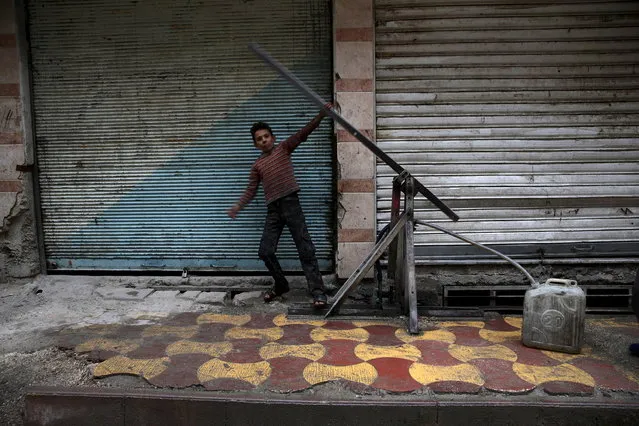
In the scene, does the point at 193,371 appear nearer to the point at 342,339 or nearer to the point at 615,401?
the point at 342,339

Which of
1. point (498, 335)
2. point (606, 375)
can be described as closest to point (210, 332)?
point (498, 335)

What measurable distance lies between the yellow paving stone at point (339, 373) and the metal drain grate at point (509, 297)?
6.59 feet

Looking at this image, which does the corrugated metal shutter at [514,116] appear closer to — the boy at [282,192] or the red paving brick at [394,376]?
the boy at [282,192]

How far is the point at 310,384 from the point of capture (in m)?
2.91

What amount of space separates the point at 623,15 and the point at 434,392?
15.8 feet

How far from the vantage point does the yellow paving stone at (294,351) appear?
3344 mm

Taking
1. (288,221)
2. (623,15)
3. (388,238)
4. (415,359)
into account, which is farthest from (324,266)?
(623,15)

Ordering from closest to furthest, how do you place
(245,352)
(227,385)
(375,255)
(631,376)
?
(227,385) < (631,376) < (245,352) < (375,255)

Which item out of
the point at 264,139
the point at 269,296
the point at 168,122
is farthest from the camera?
the point at 168,122

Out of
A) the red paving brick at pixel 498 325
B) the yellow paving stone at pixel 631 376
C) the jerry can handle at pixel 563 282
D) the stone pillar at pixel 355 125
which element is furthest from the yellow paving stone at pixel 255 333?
the yellow paving stone at pixel 631 376

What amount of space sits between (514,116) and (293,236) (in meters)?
2.90

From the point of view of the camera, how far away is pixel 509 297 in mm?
4762

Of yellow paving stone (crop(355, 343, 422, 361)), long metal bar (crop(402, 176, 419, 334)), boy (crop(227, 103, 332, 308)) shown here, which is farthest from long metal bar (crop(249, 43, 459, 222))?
yellow paving stone (crop(355, 343, 422, 361))

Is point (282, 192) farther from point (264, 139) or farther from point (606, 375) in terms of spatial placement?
point (606, 375)
